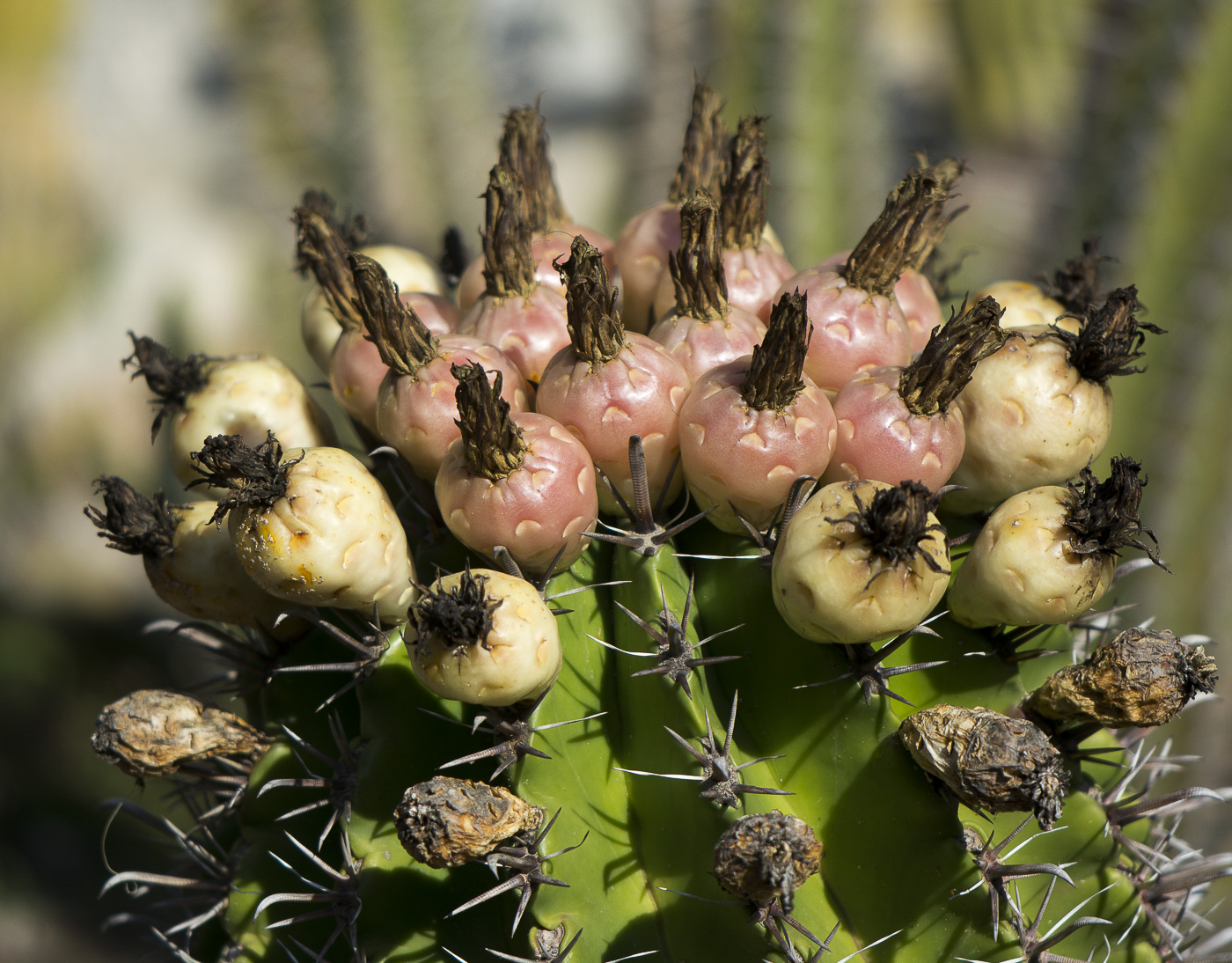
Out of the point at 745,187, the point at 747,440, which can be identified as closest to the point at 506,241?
the point at 745,187

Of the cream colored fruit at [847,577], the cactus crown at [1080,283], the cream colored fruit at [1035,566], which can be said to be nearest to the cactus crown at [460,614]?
the cream colored fruit at [847,577]

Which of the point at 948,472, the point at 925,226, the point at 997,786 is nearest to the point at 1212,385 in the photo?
the point at 925,226

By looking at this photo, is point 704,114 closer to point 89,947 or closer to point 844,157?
point 844,157

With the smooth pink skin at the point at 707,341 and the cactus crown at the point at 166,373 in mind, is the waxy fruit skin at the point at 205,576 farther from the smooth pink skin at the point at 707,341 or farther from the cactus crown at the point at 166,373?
the smooth pink skin at the point at 707,341

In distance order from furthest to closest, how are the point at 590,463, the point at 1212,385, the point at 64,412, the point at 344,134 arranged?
the point at 64,412
the point at 344,134
the point at 1212,385
the point at 590,463

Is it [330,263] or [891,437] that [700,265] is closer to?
[891,437]
